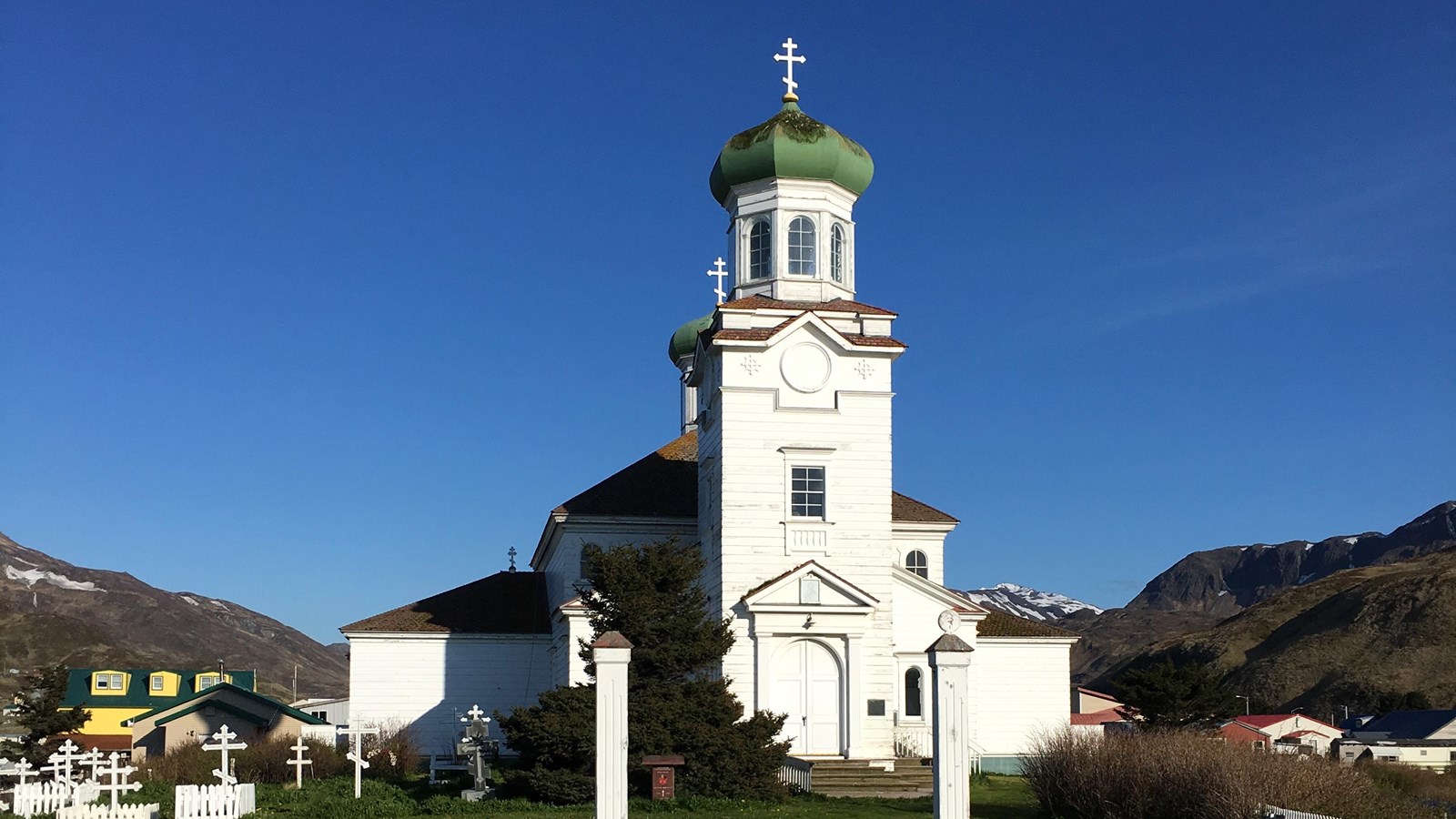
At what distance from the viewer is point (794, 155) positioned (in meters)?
36.7

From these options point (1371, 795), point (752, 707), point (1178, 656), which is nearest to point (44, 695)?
point (752, 707)

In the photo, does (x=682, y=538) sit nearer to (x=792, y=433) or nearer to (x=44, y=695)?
(x=792, y=433)

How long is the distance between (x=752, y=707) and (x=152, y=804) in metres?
12.3

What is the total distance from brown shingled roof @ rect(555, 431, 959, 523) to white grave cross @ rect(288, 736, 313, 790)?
9415 mm

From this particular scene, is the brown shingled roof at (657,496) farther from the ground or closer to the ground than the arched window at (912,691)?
farther from the ground

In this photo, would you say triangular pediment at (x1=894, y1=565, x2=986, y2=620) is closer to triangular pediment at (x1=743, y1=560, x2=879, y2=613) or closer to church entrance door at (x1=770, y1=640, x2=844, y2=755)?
triangular pediment at (x1=743, y1=560, x2=879, y2=613)

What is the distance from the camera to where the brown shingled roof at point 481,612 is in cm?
4316

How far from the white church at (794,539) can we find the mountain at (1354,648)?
2707 inches

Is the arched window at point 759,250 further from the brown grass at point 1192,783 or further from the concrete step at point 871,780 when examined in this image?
the brown grass at point 1192,783

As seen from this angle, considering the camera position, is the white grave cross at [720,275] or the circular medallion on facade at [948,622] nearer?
the circular medallion on facade at [948,622]

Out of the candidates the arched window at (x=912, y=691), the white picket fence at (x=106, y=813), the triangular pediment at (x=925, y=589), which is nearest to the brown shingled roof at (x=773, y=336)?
the triangular pediment at (x=925, y=589)

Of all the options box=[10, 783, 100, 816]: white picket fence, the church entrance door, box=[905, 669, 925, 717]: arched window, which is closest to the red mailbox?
the church entrance door

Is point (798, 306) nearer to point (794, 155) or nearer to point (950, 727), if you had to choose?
point (794, 155)

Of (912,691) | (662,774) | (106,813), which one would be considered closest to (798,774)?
(662,774)
